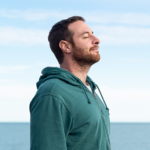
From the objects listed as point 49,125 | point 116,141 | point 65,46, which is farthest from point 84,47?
point 116,141

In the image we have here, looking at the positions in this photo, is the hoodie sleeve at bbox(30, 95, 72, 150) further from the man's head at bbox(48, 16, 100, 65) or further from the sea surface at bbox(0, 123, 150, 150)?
the sea surface at bbox(0, 123, 150, 150)

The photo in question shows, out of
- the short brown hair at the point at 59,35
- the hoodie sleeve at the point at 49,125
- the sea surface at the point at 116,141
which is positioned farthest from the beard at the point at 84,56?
the sea surface at the point at 116,141

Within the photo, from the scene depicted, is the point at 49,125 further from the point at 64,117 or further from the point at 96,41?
the point at 96,41

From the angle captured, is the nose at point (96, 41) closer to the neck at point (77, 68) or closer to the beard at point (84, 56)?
the beard at point (84, 56)

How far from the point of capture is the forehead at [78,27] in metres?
3.34

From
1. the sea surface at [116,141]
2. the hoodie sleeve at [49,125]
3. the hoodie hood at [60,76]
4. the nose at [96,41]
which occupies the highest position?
the nose at [96,41]

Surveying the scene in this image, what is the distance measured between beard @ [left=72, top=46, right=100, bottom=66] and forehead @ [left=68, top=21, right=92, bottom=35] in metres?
0.22

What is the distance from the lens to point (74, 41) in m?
3.29

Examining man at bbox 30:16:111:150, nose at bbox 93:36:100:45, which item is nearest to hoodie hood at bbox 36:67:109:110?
man at bbox 30:16:111:150

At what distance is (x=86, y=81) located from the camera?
12.0 feet

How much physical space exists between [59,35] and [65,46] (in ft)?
0.57

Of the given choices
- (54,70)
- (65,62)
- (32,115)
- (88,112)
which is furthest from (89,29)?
(32,115)

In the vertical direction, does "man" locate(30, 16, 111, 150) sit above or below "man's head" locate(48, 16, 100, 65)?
below

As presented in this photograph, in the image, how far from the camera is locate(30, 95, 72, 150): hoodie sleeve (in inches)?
98.2
